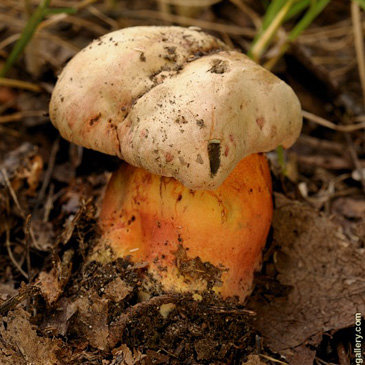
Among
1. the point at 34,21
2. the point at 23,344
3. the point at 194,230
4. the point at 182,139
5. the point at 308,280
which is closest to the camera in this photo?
the point at 182,139

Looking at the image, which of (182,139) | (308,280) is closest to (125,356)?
(182,139)

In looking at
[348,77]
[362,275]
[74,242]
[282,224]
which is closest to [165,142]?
[74,242]

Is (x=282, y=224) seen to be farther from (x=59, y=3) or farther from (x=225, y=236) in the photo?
(x=59, y=3)

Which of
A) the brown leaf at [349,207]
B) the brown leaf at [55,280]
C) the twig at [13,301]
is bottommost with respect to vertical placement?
the brown leaf at [349,207]

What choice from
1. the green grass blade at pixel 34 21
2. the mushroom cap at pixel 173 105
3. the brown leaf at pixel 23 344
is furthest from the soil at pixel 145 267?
the green grass blade at pixel 34 21

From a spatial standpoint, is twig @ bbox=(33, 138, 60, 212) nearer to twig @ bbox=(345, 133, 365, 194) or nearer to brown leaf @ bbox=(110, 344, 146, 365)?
brown leaf @ bbox=(110, 344, 146, 365)

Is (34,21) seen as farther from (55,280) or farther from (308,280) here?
(308,280)

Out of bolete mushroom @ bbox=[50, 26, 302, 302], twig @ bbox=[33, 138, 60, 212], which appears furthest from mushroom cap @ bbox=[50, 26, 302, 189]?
twig @ bbox=[33, 138, 60, 212]

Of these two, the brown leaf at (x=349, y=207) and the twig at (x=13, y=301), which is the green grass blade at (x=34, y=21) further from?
the brown leaf at (x=349, y=207)
